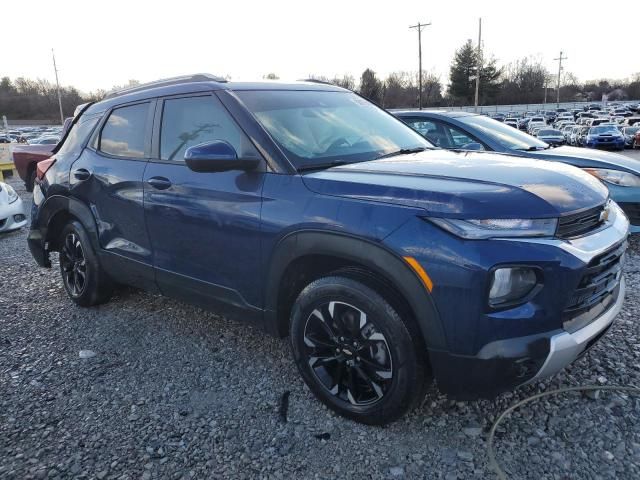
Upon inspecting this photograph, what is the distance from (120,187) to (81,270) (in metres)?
1.12

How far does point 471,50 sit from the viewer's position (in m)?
75.9

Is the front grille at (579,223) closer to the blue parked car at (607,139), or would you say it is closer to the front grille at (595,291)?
the front grille at (595,291)

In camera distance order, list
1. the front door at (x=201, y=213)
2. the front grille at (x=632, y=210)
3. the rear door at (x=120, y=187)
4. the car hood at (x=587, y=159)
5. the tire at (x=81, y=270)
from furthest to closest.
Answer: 1. the car hood at (x=587, y=159)
2. the front grille at (x=632, y=210)
3. the tire at (x=81, y=270)
4. the rear door at (x=120, y=187)
5. the front door at (x=201, y=213)

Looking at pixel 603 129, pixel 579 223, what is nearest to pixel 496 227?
pixel 579 223

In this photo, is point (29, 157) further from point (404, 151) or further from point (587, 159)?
point (587, 159)

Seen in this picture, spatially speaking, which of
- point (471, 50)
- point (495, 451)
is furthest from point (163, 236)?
point (471, 50)

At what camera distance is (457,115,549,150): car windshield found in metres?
5.79

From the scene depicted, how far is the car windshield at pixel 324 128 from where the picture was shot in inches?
117

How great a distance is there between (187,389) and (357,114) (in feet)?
7.17

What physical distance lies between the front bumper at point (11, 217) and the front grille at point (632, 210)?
8.30m

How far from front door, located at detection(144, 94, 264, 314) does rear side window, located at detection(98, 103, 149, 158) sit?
8.3 inches

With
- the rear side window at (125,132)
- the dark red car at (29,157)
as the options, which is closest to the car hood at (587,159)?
the rear side window at (125,132)

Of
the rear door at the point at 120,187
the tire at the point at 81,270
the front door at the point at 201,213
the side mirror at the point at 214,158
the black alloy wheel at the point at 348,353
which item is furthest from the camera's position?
the tire at the point at 81,270

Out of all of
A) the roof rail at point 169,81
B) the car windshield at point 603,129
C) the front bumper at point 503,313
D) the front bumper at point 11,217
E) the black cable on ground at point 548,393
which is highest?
the roof rail at point 169,81
